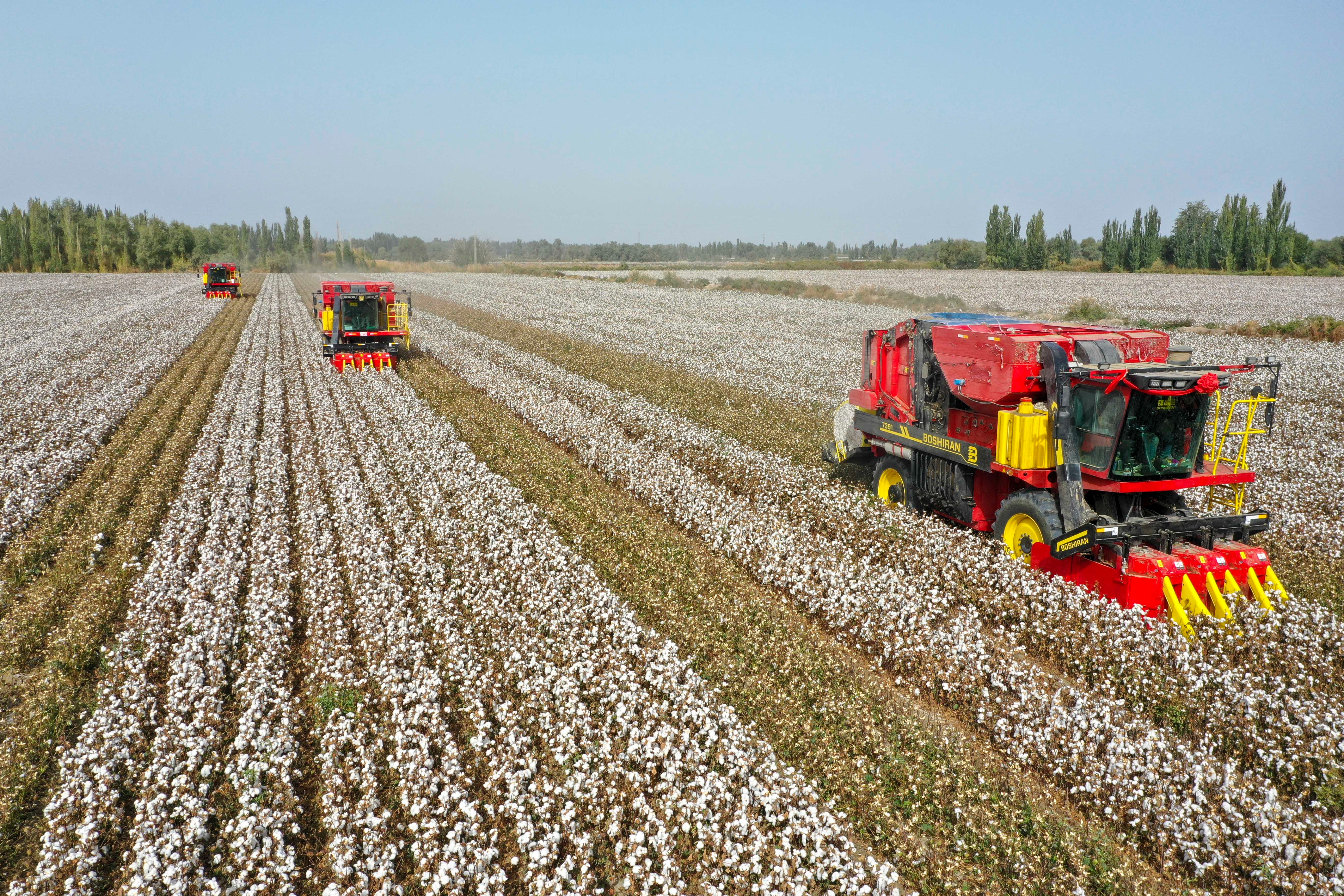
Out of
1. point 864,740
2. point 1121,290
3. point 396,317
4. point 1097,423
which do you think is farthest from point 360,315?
point 1121,290

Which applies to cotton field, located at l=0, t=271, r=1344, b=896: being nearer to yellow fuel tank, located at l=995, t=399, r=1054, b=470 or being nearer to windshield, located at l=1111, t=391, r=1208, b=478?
yellow fuel tank, located at l=995, t=399, r=1054, b=470

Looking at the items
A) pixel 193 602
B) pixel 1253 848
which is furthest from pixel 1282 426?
pixel 193 602

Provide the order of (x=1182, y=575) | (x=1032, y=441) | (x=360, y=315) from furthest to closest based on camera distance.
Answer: (x=360, y=315) → (x=1032, y=441) → (x=1182, y=575)

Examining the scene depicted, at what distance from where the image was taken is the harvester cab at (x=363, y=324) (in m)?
27.7

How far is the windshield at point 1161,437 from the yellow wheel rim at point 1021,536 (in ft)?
3.98

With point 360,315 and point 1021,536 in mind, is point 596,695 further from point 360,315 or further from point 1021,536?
point 360,315

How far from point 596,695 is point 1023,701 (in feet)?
12.9

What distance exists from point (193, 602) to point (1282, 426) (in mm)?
21436

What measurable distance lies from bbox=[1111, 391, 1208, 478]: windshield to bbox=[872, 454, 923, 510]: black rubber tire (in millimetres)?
3769

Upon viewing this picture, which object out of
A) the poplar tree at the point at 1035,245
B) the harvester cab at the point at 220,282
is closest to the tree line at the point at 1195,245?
the poplar tree at the point at 1035,245

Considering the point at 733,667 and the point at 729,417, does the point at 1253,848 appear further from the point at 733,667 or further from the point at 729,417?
the point at 729,417

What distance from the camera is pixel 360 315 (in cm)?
2831

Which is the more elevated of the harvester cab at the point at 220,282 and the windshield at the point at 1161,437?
the harvester cab at the point at 220,282

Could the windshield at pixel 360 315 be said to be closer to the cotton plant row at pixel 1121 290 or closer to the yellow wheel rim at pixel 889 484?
the yellow wheel rim at pixel 889 484
